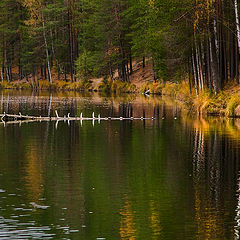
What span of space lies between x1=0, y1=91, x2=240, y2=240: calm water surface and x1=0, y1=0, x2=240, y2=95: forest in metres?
11.4

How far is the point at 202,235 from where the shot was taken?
640 inches

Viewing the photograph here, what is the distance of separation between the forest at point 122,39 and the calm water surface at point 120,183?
1136 centimetres

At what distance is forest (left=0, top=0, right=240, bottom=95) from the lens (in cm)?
5069

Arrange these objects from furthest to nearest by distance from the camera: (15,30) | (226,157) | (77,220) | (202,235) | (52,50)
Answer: (15,30) < (52,50) < (226,157) < (77,220) < (202,235)

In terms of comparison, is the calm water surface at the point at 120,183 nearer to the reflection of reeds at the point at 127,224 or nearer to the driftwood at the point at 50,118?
the reflection of reeds at the point at 127,224

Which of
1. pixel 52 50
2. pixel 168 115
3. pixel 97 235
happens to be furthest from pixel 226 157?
pixel 52 50

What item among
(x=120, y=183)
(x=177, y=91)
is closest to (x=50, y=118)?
(x=120, y=183)

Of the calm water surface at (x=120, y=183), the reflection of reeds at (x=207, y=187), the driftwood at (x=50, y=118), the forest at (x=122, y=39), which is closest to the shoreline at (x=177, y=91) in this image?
A: the forest at (x=122, y=39)

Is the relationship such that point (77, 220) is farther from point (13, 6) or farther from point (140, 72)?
point (13, 6)

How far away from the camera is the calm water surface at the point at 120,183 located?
17.0 meters

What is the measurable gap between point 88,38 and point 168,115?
5850cm

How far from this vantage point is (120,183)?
75.0 feet

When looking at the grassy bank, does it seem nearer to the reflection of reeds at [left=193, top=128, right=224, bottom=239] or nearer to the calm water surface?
the calm water surface

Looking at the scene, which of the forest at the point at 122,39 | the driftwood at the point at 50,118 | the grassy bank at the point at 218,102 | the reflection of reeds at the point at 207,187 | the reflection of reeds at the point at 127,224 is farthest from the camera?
the forest at the point at 122,39
